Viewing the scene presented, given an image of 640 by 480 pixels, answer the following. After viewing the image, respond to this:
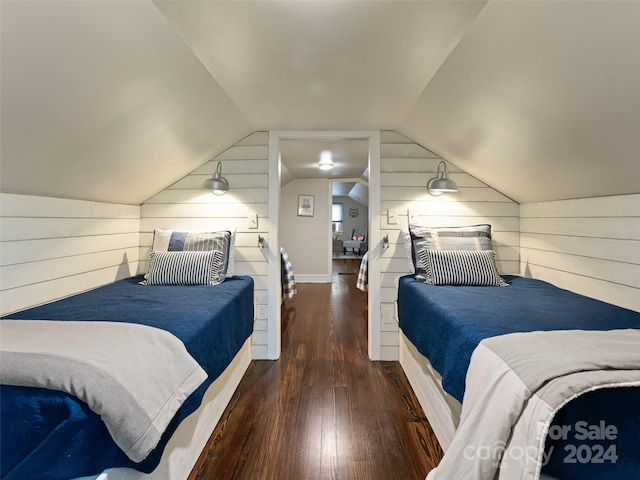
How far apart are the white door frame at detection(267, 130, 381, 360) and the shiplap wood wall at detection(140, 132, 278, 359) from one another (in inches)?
2.1

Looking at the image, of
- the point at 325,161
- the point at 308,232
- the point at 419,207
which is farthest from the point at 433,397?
the point at 308,232

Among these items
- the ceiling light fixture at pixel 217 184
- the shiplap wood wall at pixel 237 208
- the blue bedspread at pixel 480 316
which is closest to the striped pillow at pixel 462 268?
the blue bedspread at pixel 480 316

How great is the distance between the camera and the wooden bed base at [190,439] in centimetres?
98

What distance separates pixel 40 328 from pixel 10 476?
57 centimetres

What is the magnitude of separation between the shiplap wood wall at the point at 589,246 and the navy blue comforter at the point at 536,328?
0.37 ft

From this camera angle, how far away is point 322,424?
5.70 feet

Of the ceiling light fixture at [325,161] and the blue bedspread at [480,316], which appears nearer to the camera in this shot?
the blue bedspread at [480,316]

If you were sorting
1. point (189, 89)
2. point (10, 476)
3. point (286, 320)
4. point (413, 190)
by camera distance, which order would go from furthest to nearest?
point (286, 320)
point (413, 190)
point (189, 89)
point (10, 476)

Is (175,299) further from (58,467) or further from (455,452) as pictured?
(455,452)

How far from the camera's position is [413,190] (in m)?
2.54

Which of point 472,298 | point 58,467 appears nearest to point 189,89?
point 58,467

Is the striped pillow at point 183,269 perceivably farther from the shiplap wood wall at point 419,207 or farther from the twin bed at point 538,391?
the twin bed at point 538,391

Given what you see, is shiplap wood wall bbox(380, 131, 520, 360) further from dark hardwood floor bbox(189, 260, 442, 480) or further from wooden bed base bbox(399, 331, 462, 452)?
dark hardwood floor bbox(189, 260, 442, 480)

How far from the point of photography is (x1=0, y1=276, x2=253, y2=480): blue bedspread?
2.46 ft
